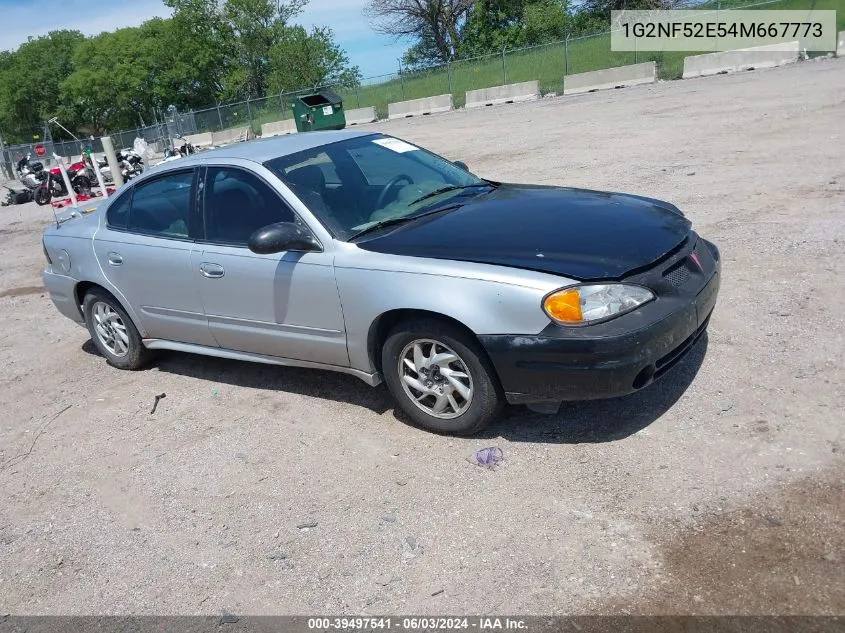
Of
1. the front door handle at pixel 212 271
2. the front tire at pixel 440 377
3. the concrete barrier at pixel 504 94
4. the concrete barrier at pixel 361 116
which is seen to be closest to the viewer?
the front tire at pixel 440 377

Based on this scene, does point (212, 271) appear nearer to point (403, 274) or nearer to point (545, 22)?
point (403, 274)

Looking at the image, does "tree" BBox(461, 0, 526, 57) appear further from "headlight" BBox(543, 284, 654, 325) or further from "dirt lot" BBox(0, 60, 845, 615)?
"headlight" BBox(543, 284, 654, 325)

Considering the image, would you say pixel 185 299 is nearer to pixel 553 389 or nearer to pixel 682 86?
pixel 553 389

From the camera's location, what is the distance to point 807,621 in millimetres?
2570

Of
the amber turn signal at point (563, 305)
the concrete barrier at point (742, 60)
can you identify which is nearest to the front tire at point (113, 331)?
the amber turn signal at point (563, 305)

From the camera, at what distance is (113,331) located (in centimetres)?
592

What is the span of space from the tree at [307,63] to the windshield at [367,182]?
53590mm

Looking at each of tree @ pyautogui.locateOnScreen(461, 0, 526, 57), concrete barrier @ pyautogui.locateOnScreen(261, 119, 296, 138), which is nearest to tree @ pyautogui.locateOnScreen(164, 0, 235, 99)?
tree @ pyautogui.locateOnScreen(461, 0, 526, 57)

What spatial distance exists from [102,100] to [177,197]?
3331 inches

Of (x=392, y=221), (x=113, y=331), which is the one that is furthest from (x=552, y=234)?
(x=113, y=331)

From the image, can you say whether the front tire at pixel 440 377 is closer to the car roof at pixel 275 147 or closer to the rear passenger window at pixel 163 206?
the car roof at pixel 275 147

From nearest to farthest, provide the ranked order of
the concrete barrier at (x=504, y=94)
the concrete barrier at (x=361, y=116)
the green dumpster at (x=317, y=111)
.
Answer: the green dumpster at (x=317, y=111)
the concrete barrier at (x=504, y=94)
the concrete barrier at (x=361, y=116)

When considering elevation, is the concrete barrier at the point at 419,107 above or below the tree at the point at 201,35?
below

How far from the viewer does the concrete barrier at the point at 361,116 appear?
3584cm
